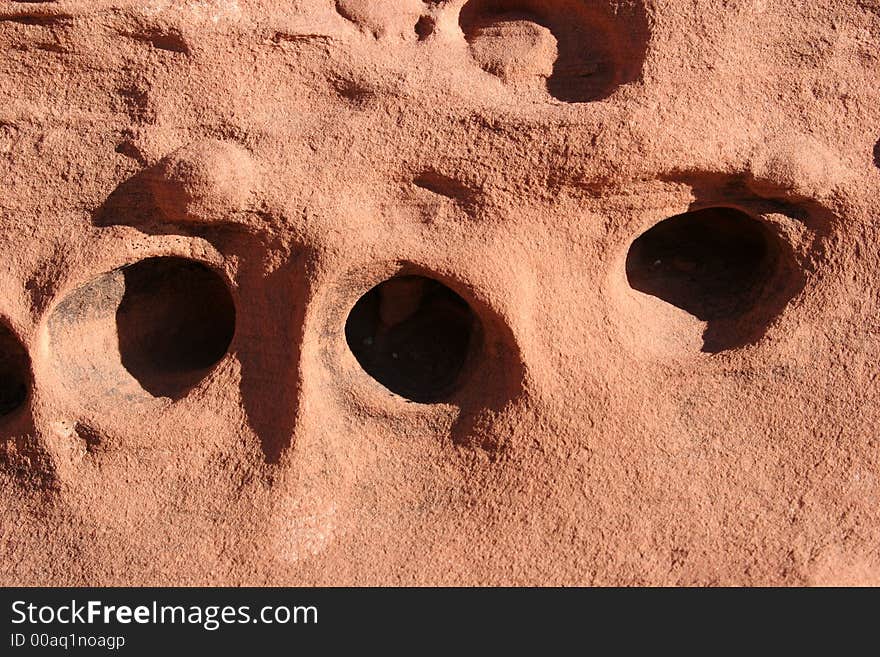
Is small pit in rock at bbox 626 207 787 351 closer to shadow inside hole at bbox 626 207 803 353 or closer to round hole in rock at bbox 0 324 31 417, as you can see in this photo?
shadow inside hole at bbox 626 207 803 353

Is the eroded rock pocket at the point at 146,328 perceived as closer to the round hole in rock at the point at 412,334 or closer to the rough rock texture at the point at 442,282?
the rough rock texture at the point at 442,282

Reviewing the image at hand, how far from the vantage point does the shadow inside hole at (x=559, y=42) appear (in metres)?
1.58

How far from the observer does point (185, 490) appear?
5.19 ft

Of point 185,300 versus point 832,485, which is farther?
point 185,300

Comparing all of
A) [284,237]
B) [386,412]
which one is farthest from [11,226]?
[386,412]

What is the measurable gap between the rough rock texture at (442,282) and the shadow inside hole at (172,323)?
0.12 ft

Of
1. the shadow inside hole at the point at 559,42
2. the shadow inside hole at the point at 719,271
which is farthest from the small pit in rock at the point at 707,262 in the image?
the shadow inside hole at the point at 559,42

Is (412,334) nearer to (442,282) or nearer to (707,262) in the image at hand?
(442,282)

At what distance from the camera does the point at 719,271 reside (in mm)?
1702

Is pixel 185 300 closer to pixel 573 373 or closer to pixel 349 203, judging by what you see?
pixel 349 203

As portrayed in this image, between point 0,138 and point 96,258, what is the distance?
296 mm

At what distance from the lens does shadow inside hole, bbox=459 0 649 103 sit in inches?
62.0

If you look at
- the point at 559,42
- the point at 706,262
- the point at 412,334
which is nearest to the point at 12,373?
the point at 412,334

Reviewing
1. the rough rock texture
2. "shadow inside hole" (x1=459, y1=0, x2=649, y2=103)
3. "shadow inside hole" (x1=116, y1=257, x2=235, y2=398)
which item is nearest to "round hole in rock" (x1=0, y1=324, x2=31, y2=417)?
the rough rock texture
